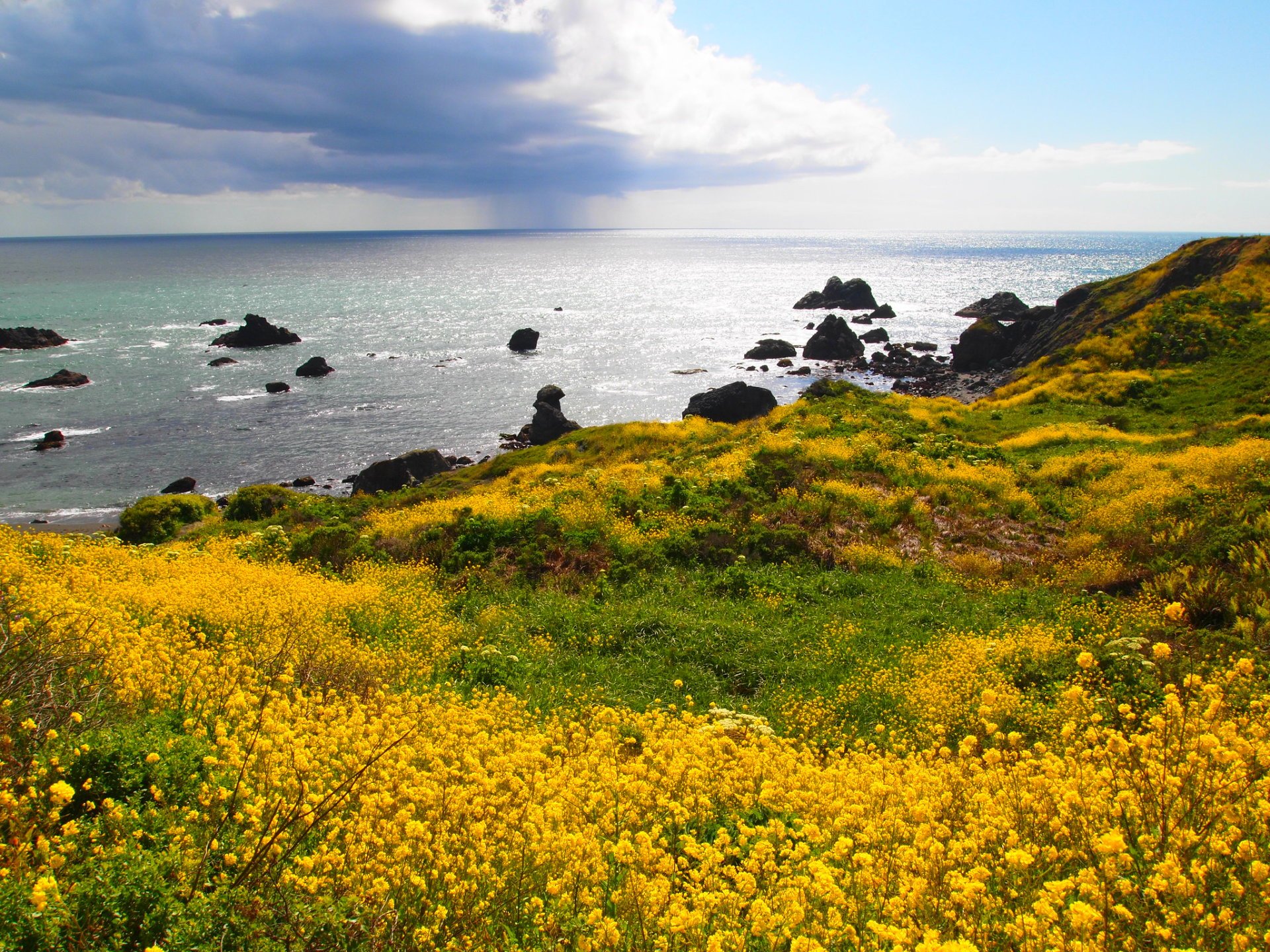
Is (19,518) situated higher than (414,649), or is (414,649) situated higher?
(414,649)

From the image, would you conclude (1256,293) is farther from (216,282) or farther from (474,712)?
(216,282)

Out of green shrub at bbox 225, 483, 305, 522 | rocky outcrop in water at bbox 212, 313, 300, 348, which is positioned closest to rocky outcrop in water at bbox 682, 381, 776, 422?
green shrub at bbox 225, 483, 305, 522

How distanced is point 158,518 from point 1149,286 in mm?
57122

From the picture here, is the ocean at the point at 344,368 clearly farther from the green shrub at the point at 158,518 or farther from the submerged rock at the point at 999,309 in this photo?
the green shrub at the point at 158,518

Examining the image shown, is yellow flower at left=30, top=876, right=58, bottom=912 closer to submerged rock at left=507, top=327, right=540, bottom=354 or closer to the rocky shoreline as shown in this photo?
the rocky shoreline

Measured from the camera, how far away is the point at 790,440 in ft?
76.4

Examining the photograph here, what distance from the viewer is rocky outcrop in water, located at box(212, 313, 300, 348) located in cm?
7875

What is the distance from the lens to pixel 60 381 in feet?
197

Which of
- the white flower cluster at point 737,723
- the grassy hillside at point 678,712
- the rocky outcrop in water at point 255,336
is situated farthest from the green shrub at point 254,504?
the rocky outcrop in water at point 255,336

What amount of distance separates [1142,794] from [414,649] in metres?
9.93

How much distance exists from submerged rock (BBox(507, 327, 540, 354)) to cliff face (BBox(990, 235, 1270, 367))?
155ft

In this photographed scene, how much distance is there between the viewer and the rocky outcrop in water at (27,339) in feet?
253

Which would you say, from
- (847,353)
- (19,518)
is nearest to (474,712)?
(19,518)

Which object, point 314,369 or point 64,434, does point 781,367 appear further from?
point 64,434
